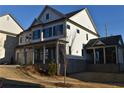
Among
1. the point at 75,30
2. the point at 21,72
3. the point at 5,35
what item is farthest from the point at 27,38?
the point at 21,72

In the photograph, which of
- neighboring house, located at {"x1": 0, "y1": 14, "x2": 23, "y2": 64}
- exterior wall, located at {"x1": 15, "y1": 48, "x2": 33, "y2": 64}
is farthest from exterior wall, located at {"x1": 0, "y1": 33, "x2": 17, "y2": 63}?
exterior wall, located at {"x1": 15, "y1": 48, "x2": 33, "y2": 64}

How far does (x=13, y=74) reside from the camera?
20.2 metres

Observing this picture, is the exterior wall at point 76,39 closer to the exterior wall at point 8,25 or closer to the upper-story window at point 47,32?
the upper-story window at point 47,32

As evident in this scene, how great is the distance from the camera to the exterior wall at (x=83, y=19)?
92.2 feet

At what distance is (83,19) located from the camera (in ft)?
99.6

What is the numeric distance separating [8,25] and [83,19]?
1501cm

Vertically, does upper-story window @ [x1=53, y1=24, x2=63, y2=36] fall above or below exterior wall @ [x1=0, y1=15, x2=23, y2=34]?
below

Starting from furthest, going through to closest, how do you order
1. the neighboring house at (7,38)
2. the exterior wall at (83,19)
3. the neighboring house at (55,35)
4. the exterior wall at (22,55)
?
the neighboring house at (7,38) → the exterior wall at (22,55) → the exterior wall at (83,19) → the neighboring house at (55,35)

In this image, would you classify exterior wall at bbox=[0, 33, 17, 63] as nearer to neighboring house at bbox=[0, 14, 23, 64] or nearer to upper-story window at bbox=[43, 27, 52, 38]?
neighboring house at bbox=[0, 14, 23, 64]

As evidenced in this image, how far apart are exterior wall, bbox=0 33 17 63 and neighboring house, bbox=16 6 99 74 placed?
2.18 metres

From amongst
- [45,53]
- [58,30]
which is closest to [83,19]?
[58,30]

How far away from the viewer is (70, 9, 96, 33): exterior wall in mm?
28100

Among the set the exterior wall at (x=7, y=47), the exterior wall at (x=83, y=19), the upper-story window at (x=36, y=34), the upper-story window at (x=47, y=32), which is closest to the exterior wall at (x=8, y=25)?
the exterior wall at (x=7, y=47)

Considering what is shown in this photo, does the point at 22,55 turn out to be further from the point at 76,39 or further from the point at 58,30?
the point at 76,39
